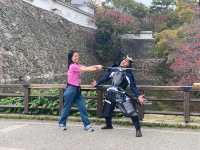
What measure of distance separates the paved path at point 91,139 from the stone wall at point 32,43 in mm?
17311

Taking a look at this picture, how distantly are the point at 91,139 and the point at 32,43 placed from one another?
25.8 meters

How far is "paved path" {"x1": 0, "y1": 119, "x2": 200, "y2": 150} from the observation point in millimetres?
7602

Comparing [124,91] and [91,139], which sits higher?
[124,91]

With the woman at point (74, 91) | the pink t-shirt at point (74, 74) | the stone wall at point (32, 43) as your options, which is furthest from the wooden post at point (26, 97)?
the stone wall at point (32, 43)

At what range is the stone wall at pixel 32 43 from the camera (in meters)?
28.6

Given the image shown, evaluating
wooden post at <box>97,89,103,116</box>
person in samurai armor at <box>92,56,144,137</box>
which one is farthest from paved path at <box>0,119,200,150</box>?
wooden post at <box>97,89,103,116</box>

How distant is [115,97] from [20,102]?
13.4 ft

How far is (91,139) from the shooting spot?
824 cm

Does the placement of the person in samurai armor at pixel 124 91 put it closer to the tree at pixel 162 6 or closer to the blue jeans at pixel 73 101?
the blue jeans at pixel 73 101

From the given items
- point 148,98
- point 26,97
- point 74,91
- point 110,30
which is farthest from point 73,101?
point 110,30

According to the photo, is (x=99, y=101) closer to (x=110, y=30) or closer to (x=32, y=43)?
(x=32, y=43)

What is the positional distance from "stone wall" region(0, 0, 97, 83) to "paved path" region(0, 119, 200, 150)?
56.8ft

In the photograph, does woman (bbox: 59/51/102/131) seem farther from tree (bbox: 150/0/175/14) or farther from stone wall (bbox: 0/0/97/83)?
tree (bbox: 150/0/175/14)

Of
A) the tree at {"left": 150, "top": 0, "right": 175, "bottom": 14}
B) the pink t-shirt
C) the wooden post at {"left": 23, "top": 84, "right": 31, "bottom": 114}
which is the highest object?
the tree at {"left": 150, "top": 0, "right": 175, "bottom": 14}
